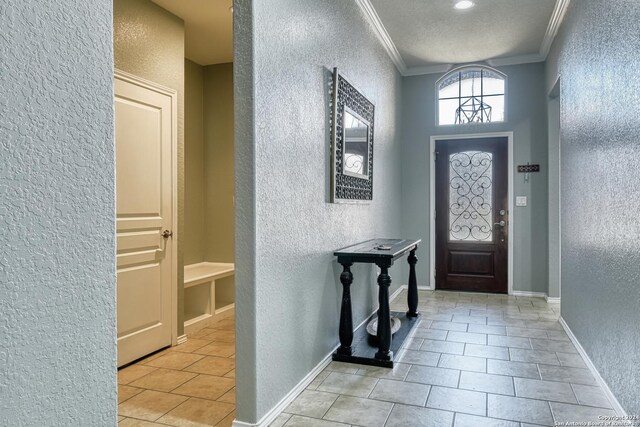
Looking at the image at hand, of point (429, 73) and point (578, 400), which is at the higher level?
point (429, 73)

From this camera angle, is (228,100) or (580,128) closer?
(580,128)

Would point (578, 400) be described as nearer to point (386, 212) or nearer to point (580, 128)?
point (580, 128)

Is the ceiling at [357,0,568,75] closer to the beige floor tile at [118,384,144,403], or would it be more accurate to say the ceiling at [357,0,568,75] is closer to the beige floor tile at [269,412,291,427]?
the beige floor tile at [269,412,291,427]

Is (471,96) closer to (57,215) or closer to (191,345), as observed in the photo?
(191,345)

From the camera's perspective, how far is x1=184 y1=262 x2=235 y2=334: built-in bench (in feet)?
13.5

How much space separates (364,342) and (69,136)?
109 inches

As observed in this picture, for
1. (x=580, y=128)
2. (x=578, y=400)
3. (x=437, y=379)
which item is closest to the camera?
(x=578, y=400)

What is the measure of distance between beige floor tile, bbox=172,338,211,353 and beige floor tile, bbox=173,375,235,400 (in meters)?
0.66

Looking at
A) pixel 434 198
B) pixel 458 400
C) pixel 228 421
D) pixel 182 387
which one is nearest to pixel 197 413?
pixel 228 421

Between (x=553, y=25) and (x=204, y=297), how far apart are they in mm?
4346

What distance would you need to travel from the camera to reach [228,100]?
5.07 metres

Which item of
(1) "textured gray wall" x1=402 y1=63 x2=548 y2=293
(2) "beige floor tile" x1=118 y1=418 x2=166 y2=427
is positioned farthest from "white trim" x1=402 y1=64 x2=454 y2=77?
(2) "beige floor tile" x1=118 y1=418 x2=166 y2=427

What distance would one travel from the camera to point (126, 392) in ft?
8.85

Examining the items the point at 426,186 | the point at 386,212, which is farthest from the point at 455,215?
the point at 386,212
